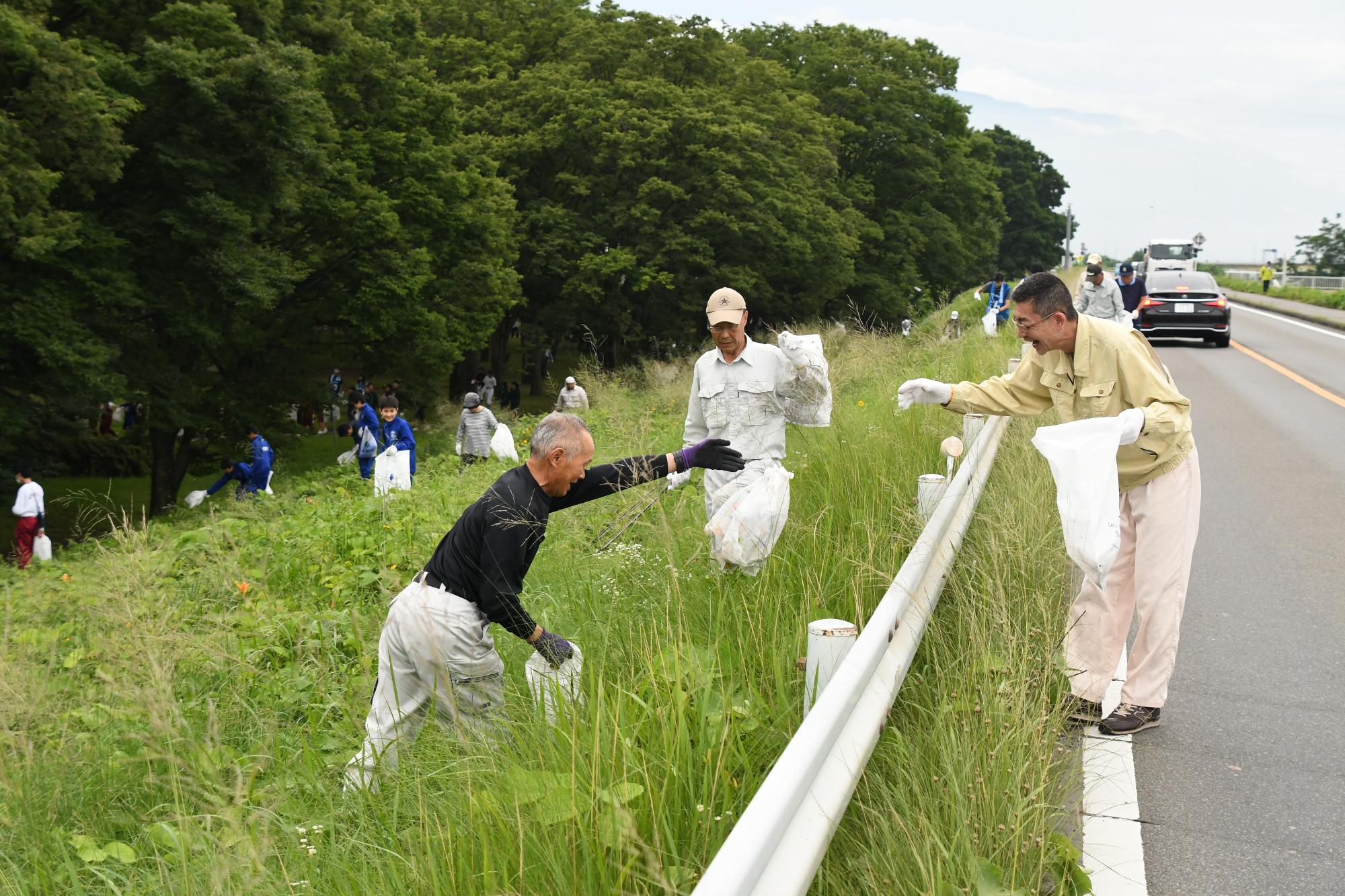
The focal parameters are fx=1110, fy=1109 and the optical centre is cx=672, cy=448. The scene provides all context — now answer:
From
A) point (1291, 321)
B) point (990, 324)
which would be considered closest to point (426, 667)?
point (990, 324)

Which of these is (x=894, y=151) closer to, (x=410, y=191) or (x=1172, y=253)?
(x=1172, y=253)

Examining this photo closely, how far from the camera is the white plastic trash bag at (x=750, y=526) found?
4414mm

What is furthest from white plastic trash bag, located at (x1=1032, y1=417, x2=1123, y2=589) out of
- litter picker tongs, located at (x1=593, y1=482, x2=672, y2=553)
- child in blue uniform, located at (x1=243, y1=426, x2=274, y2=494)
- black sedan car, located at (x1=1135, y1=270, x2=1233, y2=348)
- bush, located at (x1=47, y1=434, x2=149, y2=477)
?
bush, located at (x1=47, y1=434, x2=149, y2=477)

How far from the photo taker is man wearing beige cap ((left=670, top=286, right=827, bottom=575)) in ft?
19.2

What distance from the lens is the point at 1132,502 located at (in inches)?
180

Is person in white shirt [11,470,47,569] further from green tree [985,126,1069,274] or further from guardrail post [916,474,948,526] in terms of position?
green tree [985,126,1069,274]

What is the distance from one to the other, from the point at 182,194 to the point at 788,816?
22.8 m

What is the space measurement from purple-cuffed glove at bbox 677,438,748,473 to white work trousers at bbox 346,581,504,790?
1296mm

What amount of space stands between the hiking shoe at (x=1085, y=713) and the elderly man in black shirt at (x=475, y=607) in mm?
1989

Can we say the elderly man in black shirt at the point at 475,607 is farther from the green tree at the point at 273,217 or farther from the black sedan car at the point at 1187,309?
the black sedan car at the point at 1187,309

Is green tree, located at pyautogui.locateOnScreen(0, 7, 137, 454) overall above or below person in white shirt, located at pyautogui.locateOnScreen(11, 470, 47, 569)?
above

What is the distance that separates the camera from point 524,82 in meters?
38.7

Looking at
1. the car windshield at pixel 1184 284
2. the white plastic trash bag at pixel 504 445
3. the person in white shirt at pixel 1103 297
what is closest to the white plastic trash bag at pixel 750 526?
the person in white shirt at pixel 1103 297

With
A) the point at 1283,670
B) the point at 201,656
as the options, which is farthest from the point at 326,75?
the point at 1283,670
